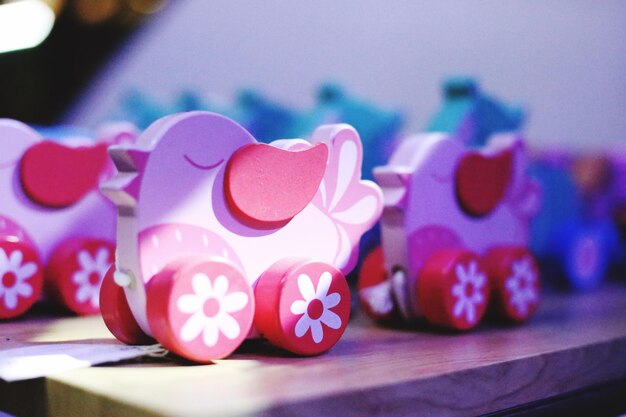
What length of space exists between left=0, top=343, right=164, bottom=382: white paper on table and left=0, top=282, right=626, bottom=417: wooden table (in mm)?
11

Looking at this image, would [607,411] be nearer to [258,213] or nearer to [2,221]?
[258,213]

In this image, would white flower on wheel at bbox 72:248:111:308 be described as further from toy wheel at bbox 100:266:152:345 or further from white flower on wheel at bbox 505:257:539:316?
white flower on wheel at bbox 505:257:539:316

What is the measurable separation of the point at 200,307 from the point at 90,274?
397 mm

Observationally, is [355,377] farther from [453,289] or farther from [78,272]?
[78,272]

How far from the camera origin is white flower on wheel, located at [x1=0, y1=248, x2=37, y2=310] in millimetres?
878

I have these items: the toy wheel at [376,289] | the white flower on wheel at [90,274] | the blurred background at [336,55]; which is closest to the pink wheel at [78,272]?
the white flower on wheel at [90,274]

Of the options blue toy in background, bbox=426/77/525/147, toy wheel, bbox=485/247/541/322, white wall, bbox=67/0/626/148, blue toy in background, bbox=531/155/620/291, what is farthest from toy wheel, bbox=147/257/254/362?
white wall, bbox=67/0/626/148

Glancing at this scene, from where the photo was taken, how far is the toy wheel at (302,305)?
2.24ft

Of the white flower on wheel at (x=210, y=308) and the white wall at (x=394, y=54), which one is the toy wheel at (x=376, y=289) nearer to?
the white flower on wheel at (x=210, y=308)

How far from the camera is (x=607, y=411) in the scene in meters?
0.81

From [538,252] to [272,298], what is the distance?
2.81ft

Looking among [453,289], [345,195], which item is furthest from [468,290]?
[345,195]

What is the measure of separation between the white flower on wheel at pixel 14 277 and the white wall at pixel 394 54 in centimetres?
132

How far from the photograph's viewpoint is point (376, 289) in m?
0.91
